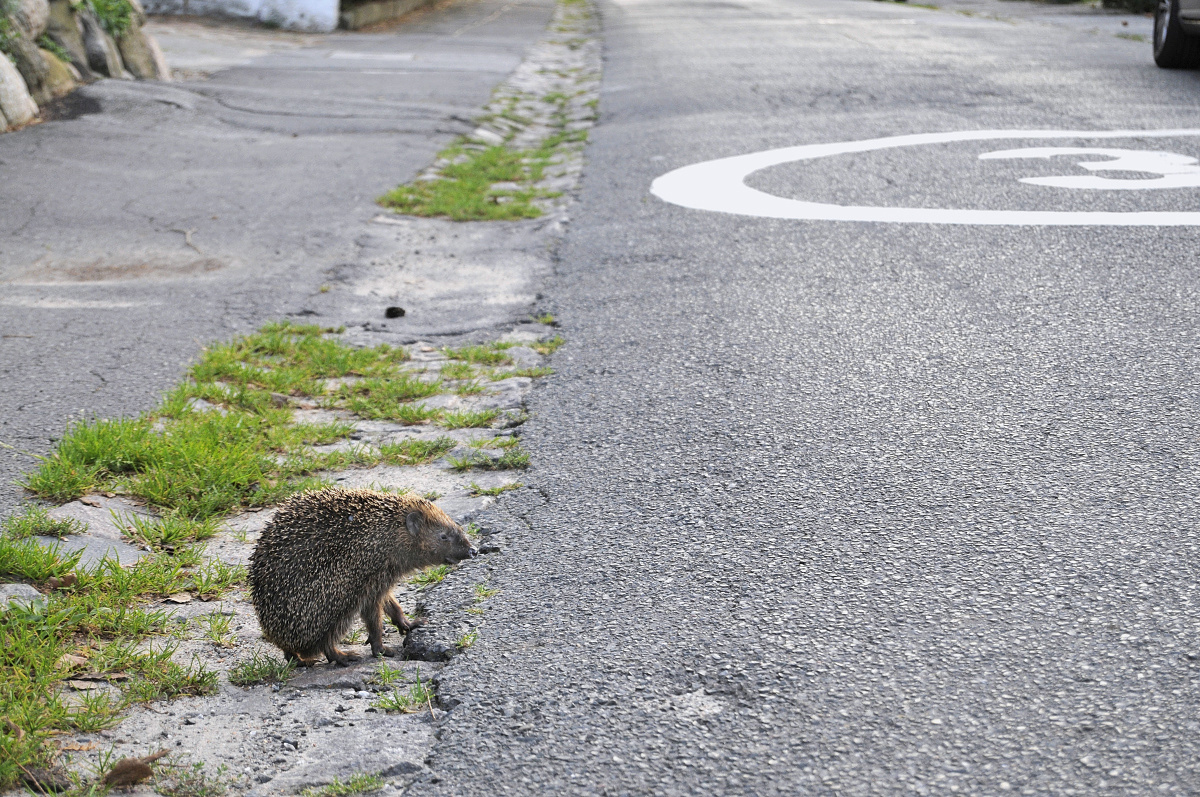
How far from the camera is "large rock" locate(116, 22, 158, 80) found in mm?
12977

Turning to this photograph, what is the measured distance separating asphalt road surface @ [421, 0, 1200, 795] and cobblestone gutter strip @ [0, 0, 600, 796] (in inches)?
6.6

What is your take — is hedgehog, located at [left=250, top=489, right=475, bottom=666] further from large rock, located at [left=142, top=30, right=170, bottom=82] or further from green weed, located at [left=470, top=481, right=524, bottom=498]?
large rock, located at [left=142, top=30, right=170, bottom=82]

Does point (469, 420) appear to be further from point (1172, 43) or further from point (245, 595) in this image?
point (1172, 43)

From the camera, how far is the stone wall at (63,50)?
33.9ft

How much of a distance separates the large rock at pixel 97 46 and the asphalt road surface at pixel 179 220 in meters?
0.54

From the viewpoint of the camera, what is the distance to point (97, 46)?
Result: 12219mm

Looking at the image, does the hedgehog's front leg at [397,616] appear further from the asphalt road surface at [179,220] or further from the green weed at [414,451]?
the asphalt road surface at [179,220]

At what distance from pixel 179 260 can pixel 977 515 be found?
5466 millimetres

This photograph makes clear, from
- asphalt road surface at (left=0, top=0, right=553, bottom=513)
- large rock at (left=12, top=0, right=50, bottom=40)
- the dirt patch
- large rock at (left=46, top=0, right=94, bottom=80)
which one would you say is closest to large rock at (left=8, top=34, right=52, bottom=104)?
large rock at (left=12, top=0, right=50, bottom=40)

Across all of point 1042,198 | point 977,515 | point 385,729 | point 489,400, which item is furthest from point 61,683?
point 1042,198

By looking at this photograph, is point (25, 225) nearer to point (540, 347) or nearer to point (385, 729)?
point (540, 347)

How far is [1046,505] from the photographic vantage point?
350 centimetres

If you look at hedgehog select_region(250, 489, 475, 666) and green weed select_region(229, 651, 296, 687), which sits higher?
hedgehog select_region(250, 489, 475, 666)

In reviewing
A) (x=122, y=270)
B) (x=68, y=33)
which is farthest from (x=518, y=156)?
(x=68, y=33)
